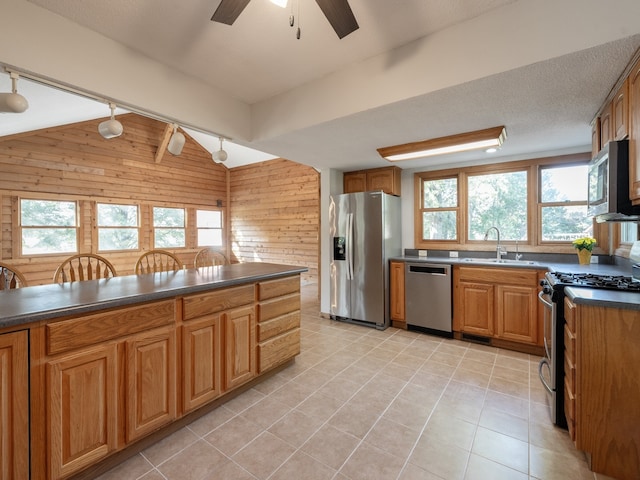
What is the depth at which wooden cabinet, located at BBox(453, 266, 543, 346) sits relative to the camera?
116 inches

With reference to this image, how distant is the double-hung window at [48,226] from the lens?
514cm

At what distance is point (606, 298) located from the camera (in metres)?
1.51

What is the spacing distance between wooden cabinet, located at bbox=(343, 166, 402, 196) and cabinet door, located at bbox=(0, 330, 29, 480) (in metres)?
3.75

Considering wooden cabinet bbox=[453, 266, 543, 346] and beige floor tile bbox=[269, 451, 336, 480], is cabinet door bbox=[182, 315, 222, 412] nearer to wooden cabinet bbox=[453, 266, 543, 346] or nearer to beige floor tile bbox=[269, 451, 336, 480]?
beige floor tile bbox=[269, 451, 336, 480]

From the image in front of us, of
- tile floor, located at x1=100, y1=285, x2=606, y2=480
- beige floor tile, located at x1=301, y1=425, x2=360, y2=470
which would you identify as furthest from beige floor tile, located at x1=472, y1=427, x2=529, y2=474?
beige floor tile, located at x1=301, y1=425, x2=360, y2=470

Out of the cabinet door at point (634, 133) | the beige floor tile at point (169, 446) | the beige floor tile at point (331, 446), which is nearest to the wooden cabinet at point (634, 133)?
the cabinet door at point (634, 133)

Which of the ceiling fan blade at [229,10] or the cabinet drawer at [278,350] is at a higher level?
the ceiling fan blade at [229,10]

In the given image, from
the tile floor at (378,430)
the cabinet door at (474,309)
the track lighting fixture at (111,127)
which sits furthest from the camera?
the cabinet door at (474,309)

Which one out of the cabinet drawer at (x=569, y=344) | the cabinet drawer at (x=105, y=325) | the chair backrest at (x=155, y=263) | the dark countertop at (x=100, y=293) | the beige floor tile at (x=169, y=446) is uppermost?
the chair backrest at (x=155, y=263)

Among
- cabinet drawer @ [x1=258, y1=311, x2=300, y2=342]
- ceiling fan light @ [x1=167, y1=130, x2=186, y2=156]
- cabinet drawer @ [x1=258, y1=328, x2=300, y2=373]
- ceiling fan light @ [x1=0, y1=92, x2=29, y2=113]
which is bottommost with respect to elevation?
cabinet drawer @ [x1=258, y1=328, x2=300, y2=373]

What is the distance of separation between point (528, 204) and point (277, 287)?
3.12 metres

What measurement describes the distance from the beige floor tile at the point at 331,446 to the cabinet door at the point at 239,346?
718mm

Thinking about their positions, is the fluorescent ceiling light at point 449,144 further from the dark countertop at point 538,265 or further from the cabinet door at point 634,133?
the dark countertop at point 538,265

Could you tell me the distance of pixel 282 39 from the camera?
196 cm
